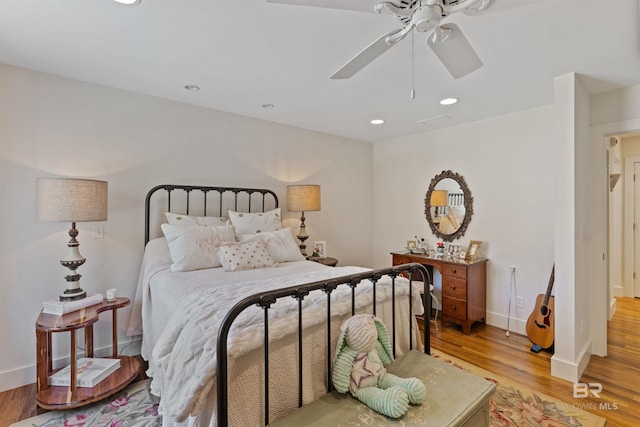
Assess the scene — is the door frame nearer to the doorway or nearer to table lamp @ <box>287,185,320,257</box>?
the doorway

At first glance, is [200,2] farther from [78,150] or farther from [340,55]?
[78,150]

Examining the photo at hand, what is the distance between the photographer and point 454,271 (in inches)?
132

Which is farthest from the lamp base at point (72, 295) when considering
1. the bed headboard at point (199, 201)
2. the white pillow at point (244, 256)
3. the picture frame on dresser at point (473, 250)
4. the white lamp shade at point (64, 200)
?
the picture frame on dresser at point (473, 250)

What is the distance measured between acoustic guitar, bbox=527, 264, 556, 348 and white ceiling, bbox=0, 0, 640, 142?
1.92 m

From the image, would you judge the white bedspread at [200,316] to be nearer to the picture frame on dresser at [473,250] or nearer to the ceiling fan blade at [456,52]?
the ceiling fan blade at [456,52]

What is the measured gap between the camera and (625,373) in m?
2.49

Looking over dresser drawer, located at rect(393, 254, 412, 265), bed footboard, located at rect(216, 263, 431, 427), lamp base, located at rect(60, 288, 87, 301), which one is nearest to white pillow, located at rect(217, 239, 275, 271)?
lamp base, located at rect(60, 288, 87, 301)

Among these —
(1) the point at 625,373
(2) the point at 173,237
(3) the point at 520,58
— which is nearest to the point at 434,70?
(3) the point at 520,58

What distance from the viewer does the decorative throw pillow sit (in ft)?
9.29

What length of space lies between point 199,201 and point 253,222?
630 millimetres

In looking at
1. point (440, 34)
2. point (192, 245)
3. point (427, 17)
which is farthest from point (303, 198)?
point (427, 17)

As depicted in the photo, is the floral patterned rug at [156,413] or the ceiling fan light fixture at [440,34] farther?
the floral patterned rug at [156,413]

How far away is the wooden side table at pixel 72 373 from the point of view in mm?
1957

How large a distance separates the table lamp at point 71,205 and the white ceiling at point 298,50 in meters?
0.93
